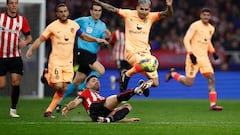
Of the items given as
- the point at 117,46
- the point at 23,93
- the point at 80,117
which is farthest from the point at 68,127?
the point at 117,46

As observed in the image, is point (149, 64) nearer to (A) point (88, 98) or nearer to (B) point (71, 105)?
(A) point (88, 98)

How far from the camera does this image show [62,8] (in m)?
16.0

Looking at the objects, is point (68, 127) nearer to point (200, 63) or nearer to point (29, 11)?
point (200, 63)

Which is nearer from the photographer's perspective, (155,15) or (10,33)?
(10,33)

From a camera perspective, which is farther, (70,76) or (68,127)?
(70,76)

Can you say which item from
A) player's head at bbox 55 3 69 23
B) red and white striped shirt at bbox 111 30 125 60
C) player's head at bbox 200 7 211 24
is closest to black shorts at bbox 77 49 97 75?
player's head at bbox 200 7 211 24

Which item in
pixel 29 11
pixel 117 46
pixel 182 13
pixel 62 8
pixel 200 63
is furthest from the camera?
pixel 182 13

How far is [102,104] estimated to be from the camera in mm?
14125

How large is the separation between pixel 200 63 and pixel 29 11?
6609mm

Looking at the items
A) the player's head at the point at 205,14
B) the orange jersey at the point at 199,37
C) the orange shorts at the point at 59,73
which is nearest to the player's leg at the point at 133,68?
the orange shorts at the point at 59,73

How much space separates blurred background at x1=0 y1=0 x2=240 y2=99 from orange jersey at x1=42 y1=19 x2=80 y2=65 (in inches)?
262

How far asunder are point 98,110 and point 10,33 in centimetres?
304

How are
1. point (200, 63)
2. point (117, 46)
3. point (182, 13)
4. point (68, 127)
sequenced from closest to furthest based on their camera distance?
1. point (68, 127)
2. point (200, 63)
3. point (117, 46)
4. point (182, 13)

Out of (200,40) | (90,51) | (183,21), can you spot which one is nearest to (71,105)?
(90,51)
